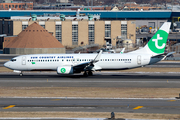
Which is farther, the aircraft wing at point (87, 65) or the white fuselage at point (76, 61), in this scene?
the white fuselage at point (76, 61)

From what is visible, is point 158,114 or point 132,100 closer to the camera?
point 158,114

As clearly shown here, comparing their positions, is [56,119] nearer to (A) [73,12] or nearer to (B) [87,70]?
(B) [87,70]

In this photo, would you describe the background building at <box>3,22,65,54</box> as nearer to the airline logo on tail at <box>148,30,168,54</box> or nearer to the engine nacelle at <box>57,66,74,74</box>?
the engine nacelle at <box>57,66,74,74</box>

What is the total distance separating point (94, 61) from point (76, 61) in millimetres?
3234

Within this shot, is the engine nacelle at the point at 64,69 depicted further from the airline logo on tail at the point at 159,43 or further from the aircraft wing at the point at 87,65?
the airline logo on tail at the point at 159,43

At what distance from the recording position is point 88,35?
117 metres

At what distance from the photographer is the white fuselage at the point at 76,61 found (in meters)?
47.8

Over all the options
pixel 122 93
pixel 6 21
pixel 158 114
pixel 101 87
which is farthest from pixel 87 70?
pixel 6 21

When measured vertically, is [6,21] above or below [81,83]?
above

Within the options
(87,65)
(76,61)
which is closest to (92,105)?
(87,65)

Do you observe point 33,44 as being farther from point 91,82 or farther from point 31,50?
point 91,82

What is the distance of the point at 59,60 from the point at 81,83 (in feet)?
24.8

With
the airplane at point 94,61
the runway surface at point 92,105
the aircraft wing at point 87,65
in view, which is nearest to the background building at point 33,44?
the airplane at point 94,61

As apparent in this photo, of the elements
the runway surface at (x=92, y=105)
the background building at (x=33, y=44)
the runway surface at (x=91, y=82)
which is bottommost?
the runway surface at (x=92, y=105)
